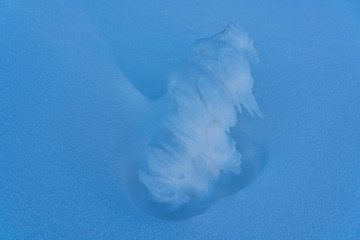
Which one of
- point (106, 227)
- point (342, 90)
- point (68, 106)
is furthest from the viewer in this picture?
point (342, 90)

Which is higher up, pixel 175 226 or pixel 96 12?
pixel 96 12

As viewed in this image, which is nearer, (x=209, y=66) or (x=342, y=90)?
(x=209, y=66)

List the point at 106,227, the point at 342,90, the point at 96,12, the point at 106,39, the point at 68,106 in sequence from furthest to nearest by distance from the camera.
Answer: the point at 96,12
the point at 106,39
the point at 342,90
the point at 68,106
the point at 106,227

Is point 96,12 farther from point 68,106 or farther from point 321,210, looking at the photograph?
point 321,210

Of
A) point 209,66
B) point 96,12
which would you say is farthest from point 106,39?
point 209,66
